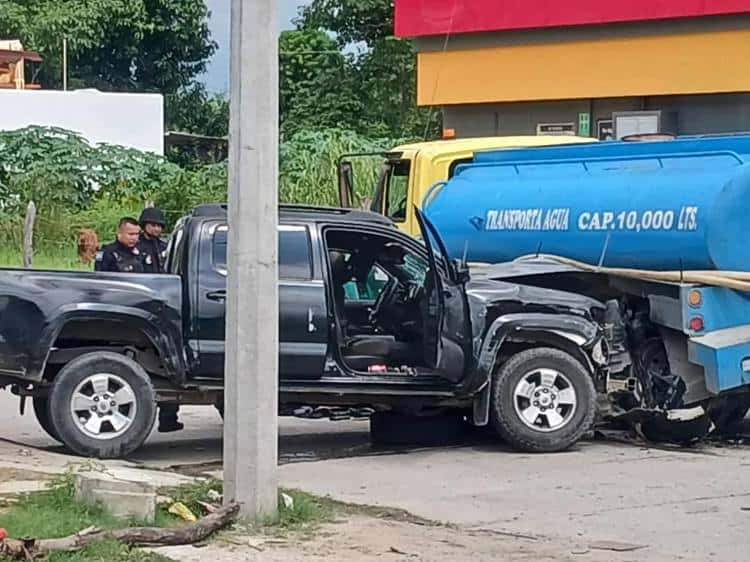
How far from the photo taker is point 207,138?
53406 mm

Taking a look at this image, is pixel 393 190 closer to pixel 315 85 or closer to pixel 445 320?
pixel 445 320

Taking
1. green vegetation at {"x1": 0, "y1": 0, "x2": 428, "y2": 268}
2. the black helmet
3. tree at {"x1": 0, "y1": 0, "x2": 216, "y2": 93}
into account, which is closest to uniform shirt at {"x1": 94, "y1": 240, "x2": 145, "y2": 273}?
the black helmet

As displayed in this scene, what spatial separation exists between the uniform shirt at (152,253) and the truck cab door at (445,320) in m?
2.91

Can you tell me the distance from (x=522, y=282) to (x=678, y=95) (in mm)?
14577

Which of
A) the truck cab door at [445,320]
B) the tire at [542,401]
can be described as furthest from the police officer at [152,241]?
the tire at [542,401]

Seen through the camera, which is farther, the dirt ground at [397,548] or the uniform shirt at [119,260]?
the uniform shirt at [119,260]

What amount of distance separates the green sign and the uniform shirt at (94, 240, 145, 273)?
16.0 metres

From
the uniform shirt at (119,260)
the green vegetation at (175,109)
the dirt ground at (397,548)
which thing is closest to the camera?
the dirt ground at (397,548)

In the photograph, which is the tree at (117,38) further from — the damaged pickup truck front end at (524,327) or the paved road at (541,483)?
the damaged pickup truck front end at (524,327)

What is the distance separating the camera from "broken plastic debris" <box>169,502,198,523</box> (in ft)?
29.9

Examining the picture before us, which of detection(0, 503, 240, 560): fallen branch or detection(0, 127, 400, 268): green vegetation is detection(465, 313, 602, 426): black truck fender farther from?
detection(0, 127, 400, 268): green vegetation

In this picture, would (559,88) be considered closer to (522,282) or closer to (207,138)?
(522,282)

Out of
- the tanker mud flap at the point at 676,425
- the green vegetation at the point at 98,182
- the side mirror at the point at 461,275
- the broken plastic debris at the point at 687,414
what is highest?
the green vegetation at the point at 98,182

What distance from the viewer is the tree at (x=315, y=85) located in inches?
1887
